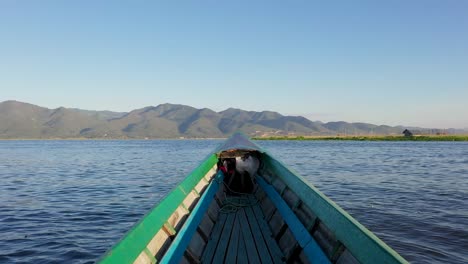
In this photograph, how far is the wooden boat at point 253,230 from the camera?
129 inches

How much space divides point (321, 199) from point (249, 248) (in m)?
2.00

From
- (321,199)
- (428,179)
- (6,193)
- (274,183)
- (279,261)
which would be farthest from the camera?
(428,179)

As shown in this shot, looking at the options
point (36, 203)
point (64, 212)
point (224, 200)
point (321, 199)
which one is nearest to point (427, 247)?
point (224, 200)

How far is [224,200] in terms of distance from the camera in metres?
9.82

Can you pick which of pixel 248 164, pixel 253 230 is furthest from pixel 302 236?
pixel 248 164

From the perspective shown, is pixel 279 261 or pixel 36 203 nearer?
pixel 279 261

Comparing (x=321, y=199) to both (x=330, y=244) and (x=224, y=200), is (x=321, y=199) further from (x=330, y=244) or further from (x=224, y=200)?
(x=224, y=200)

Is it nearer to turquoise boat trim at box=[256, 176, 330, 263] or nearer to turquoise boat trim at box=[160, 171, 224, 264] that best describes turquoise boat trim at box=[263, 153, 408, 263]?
turquoise boat trim at box=[256, 176, 330, 263]

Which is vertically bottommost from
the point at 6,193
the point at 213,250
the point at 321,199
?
the point at 6,193

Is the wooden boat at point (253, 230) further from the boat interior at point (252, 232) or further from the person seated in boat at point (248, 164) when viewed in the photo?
the person seated in boat at point (248, 164)

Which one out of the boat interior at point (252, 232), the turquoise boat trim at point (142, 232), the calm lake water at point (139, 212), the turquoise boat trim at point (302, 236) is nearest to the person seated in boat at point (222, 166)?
the calm lake water at point (139, 212)

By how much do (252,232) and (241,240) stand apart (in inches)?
20.6

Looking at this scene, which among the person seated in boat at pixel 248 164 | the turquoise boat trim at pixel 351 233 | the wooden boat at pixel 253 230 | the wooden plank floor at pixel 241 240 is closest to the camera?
the turquoise boat trim at pixel 351 233

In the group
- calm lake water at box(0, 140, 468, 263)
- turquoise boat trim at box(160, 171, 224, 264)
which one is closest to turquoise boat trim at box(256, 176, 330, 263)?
turquoise boat trim at box(160, 171, 224, 264)
